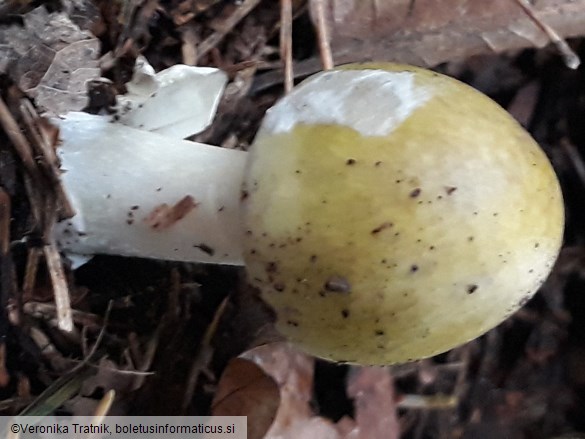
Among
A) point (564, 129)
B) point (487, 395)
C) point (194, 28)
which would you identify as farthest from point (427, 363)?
point (194, 28)

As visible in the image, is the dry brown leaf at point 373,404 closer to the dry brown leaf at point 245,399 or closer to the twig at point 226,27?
the dry brown leaf at point 245,399

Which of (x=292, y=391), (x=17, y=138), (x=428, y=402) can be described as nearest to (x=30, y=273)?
(x=17, y=138)

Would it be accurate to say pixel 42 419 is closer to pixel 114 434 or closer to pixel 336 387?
pixel 114 434

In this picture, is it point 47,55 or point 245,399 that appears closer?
point 47,55

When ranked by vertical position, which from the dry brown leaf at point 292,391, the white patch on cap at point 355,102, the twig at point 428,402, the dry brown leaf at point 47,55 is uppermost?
the dry brown leaf at point 47,55

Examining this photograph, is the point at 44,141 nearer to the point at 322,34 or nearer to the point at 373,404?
the point at 322,34

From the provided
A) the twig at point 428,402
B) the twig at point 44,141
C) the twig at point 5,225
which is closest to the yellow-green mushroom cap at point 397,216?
the twig at point 44,141
